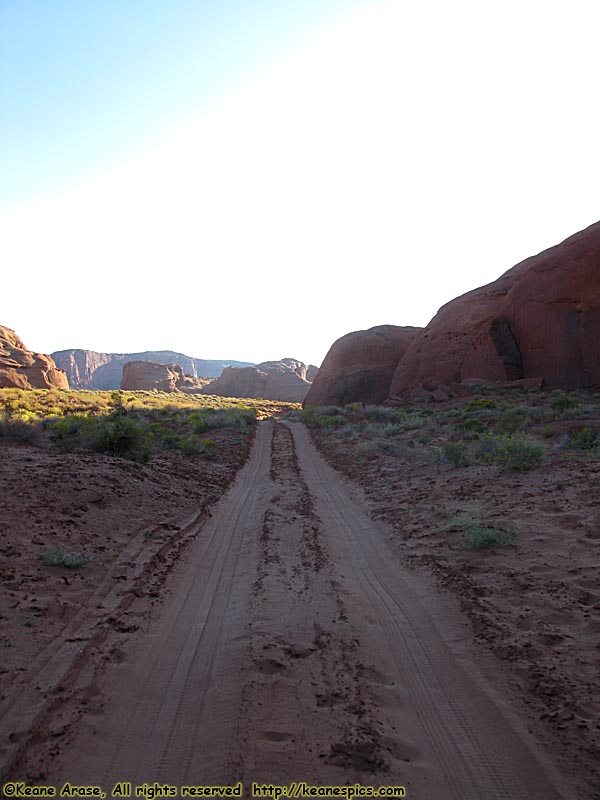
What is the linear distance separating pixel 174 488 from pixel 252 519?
270cm

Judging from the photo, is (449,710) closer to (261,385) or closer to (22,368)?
(22,368)

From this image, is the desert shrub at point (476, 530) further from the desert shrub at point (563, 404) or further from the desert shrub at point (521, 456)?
the desert shrub at point (563, 404)

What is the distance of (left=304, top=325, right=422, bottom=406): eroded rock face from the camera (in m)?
44.4

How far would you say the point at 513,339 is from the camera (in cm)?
3259

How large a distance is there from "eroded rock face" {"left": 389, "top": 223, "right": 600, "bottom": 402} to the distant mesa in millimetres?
59

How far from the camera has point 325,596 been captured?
5555mm

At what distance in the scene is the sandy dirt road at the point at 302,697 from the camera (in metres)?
2.94

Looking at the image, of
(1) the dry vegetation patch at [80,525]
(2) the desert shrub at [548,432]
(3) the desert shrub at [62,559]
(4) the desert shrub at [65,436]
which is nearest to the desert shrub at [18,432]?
(1) the dry vegetation patch at [80,525]

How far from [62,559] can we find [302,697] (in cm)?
382

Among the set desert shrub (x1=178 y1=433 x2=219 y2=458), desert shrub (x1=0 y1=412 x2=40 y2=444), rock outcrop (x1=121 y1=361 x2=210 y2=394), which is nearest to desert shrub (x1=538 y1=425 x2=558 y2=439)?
desert shrub (x1=178 y1=433 x2=219 y2=458)

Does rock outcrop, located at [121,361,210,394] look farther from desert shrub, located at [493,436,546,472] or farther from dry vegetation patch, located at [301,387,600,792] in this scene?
desert shrub, located at [493,436,546,472]

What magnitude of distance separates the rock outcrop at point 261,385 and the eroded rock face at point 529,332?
2000 inches

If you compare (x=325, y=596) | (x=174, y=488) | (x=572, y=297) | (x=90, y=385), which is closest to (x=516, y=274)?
(x=572, y=297)

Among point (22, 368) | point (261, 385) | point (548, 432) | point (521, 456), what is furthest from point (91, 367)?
point (521, 456)
